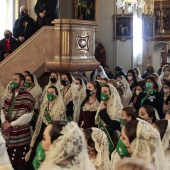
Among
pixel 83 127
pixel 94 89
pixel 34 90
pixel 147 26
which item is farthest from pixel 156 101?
pixel 147 26

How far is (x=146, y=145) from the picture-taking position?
3754 mm

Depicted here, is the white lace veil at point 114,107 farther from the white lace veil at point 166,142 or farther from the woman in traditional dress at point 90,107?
the white lace veil at point 166,142

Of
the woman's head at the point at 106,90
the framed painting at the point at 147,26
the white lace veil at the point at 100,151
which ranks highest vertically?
the framed painting at the point at 147,26

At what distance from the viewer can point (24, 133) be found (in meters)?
6.79

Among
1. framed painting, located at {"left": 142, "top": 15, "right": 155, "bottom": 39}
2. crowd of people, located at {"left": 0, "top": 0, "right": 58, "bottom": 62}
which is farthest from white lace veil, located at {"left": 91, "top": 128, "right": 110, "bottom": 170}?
framed painting, located at {"left": 142, "top": 15, "right": 155, "bottom": 39}

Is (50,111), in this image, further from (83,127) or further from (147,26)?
(147,26)

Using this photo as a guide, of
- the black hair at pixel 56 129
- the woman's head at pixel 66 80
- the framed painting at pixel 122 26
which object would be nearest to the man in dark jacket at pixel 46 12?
the woman's head at pixel 66 80

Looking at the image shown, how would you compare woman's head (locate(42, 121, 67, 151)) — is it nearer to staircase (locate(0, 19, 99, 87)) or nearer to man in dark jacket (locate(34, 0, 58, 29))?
staircase (locate(0, 19, 99, 87))

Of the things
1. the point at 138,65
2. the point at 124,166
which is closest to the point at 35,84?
the point at 124,166

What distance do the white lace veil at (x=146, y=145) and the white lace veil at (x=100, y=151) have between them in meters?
0.99

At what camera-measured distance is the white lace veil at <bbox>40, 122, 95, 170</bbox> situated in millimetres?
3299

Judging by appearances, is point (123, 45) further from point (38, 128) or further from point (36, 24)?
point (38, 128)

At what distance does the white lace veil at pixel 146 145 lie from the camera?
3.72m

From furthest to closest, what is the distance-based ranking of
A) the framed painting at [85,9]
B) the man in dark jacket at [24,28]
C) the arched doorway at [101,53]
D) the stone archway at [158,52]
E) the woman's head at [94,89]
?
the stone archway at [158,52] → the arched doorway at [101,53] → the framed painting at [85,9] → the man in dark jacket at [24,28] → the woman's head at [94,89]
